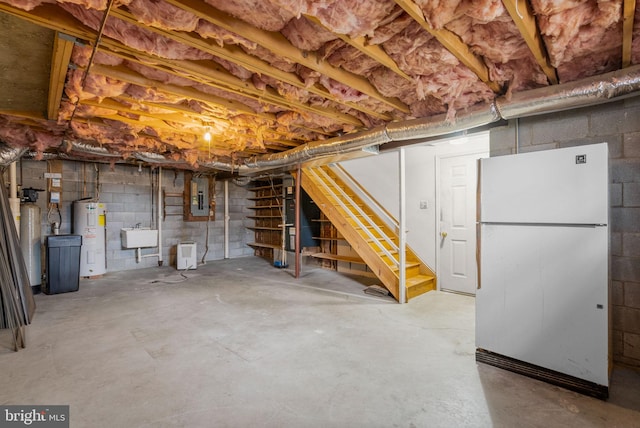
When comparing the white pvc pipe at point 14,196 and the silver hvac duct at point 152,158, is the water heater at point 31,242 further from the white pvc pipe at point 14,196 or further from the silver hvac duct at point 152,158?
the silver hvac duct at point 152,158

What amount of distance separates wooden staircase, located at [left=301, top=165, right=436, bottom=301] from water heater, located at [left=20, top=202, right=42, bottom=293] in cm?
396

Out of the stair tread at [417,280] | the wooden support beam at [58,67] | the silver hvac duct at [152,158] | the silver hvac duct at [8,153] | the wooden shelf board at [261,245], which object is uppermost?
the wooden support beam at [58,67]

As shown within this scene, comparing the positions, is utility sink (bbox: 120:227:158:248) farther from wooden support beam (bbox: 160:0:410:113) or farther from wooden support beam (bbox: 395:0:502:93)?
wooden support beam (bbox: 395:0:502:93)

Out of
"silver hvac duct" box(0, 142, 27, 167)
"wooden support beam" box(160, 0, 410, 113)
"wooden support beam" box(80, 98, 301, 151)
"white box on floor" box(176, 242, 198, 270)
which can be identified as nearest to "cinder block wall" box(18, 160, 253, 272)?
"white box on floor" box(176, 242, 198, 270)

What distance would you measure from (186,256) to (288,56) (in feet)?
17.0

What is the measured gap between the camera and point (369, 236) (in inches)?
171

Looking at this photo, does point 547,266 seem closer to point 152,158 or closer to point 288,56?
point 288,56

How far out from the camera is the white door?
4074 mm

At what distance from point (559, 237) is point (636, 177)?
2.86ft

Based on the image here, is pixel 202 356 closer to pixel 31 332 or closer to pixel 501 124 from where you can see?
pixel 31 332

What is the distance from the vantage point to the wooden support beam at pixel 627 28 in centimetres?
148

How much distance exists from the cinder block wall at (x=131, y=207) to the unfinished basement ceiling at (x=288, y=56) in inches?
91.0

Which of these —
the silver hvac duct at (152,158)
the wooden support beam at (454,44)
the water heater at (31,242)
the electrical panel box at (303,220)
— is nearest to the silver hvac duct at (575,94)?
the wooden support beam at (454,44)

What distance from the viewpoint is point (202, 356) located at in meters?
2.44
